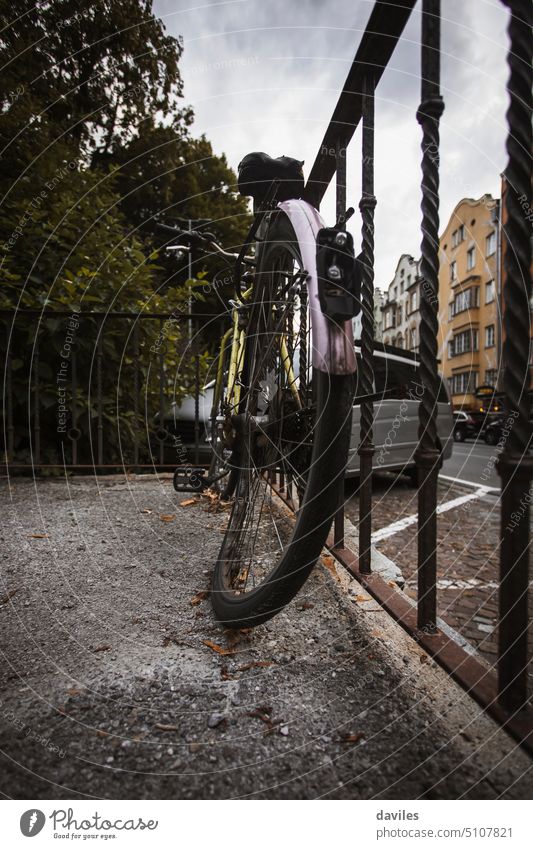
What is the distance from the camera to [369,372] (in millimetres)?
1575

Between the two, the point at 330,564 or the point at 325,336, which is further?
the point at 330,564

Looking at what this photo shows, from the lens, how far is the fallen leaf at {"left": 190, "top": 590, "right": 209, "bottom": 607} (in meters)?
1.42

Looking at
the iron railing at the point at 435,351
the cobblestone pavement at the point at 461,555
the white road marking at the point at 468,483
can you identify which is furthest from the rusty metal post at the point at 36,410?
the white road marking at the point at 468,483

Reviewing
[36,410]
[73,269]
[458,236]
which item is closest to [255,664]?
[458,236]

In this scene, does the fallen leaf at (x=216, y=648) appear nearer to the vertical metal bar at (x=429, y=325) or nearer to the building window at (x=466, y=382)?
the vertical metal bar at (x=429, y=325)

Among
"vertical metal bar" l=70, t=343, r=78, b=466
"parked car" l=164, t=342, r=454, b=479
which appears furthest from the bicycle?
"parked car" l=164, t=342, r=454, b=479

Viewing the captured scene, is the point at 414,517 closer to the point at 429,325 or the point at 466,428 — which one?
the point at 429,325

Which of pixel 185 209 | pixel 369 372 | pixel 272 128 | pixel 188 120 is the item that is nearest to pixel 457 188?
pixel 369 372

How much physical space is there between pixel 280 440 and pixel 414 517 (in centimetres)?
265

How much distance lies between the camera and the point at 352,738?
83 centimetres
